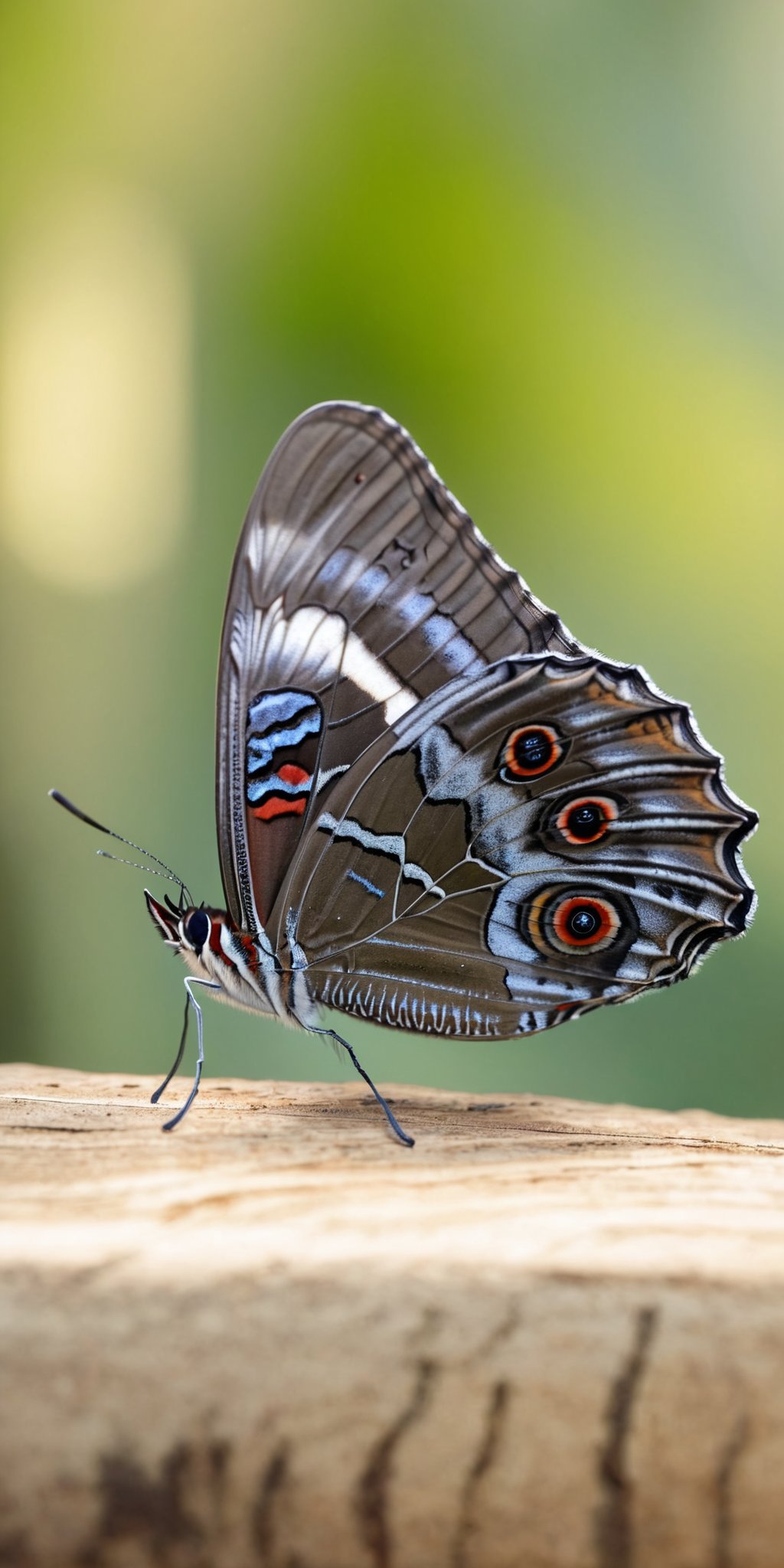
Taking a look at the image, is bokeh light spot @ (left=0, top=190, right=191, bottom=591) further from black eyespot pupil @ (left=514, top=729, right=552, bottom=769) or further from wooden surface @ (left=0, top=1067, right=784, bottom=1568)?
wooden surface @ (left=0, top=1067, right=784, bottom=1568)

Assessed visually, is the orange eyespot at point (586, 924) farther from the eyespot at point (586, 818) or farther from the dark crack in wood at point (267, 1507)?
the dark crack in wood at point (267, 1507)

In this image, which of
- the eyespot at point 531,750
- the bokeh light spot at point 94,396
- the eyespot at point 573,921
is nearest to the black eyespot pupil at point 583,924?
the eyespot at point 573,921

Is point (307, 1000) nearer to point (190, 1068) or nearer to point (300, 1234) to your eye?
point (300, 1234)

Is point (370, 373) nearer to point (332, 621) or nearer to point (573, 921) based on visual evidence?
point (332, 621)

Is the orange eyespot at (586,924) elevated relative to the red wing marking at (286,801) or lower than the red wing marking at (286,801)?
lower

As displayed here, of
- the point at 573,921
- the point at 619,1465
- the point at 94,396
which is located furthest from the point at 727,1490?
the point at 94,396

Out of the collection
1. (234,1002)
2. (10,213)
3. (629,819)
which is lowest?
(234,1002)

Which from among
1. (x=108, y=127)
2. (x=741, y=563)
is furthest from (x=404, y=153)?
(x=741, y=563)
